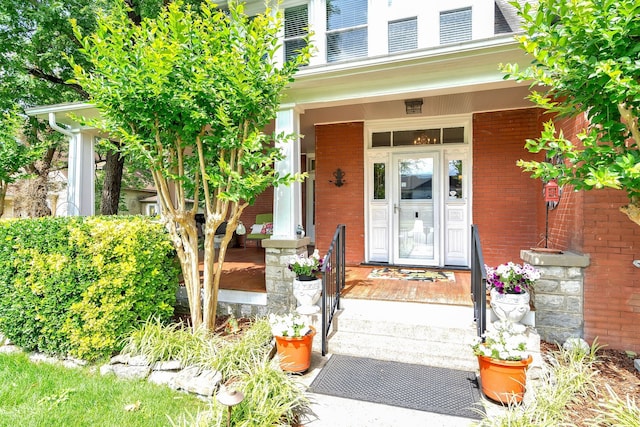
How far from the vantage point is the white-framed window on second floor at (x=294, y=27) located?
16.8 feet

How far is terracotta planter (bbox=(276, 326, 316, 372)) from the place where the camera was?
2883 millimetres

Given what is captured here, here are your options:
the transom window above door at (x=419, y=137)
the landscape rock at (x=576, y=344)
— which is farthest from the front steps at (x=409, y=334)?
the transom window above door at (x=419, y=137)

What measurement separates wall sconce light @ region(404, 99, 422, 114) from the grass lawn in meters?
4.20

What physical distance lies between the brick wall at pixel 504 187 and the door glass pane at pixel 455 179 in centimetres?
23

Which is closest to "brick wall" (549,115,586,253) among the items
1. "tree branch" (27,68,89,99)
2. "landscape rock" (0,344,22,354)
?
"landscape rock" (0,344,22,354)

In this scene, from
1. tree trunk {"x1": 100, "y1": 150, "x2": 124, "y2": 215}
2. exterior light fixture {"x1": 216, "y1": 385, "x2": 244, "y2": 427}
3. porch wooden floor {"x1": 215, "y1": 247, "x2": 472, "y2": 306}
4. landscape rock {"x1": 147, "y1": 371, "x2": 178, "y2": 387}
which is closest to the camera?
exterior light fixture {"x1": 216, "y1": 385, "x2": 244, "y2": 427}

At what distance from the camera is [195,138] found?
3.25 metres

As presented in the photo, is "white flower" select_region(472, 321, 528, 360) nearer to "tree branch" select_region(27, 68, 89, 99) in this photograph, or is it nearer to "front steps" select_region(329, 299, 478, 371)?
"front steps" select_region(329, 299, 478, 371)

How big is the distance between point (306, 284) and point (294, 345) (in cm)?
73

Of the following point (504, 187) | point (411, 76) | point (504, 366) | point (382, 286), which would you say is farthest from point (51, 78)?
point (504, 366)

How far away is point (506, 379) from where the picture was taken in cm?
241

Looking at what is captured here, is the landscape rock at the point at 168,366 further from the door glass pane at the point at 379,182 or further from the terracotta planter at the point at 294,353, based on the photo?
the door glass pane at the point at 379,182

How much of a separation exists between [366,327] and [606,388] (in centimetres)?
196

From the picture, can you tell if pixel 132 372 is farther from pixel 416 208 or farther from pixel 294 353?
pixel 416 208
